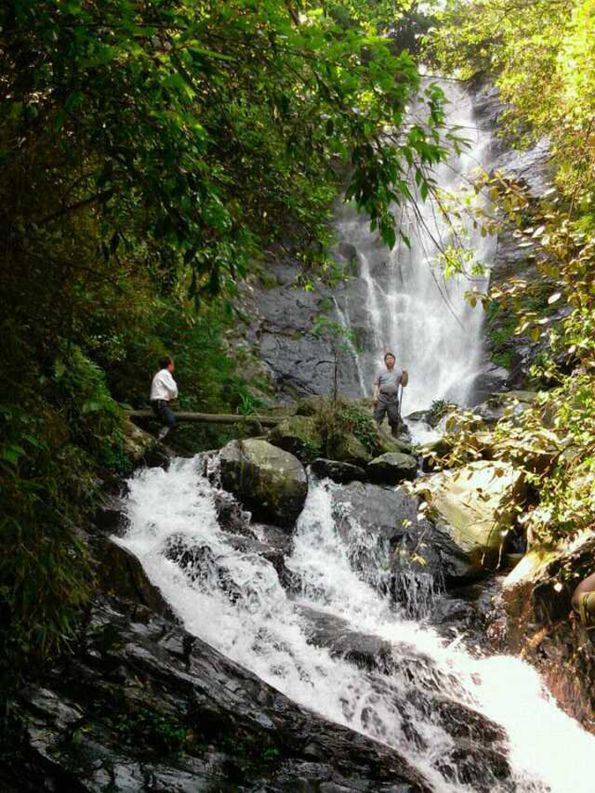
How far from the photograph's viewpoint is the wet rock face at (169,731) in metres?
3.34

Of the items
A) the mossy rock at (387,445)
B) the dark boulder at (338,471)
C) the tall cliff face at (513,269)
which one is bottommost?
the dark boulder at (338,471)

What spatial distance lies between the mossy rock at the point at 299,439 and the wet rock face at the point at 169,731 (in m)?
5.93

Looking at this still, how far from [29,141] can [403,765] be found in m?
4.93

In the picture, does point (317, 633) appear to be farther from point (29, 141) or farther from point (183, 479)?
point (29, 141)

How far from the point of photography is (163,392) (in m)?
10.4

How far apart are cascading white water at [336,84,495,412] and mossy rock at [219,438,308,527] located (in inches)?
351

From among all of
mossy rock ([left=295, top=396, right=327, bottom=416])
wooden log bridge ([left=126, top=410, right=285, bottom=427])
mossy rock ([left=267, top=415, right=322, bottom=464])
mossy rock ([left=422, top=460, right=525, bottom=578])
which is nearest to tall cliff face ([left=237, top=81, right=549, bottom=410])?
wooden log bridge ([left=126, top=410, right=285, bottom=427])

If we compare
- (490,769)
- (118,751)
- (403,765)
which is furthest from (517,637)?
(118,751)

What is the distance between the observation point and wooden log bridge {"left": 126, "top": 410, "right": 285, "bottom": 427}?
1083 cm

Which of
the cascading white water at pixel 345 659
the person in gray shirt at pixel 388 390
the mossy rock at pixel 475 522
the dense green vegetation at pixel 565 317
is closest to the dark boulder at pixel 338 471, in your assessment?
the cascading white water at pixel 345 659

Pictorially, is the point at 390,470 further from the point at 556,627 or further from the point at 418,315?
the point at 418,315

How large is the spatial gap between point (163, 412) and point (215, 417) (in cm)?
127

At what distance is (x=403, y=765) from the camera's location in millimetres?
4652

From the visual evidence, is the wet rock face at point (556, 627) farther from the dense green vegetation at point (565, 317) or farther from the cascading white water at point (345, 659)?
the dense green vegetation at point (565, 317)
